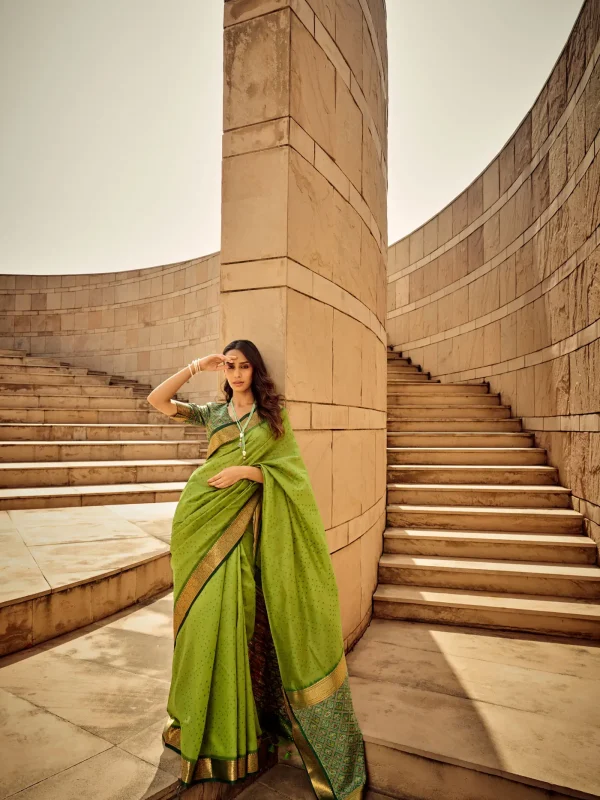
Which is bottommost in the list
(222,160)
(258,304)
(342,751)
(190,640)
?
(342,751)

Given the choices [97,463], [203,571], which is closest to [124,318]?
[97,463]

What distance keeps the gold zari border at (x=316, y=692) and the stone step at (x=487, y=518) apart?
2653mm

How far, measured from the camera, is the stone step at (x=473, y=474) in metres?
5.03

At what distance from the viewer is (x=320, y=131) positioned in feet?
9.30

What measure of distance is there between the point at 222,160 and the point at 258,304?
909 mm

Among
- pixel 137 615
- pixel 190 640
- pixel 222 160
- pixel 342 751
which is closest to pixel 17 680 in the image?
pixel 137 615

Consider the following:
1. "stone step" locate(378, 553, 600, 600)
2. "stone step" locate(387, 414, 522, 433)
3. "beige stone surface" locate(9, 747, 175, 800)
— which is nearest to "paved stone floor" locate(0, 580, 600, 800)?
"beige stone surface" locate(9, 747, 175, 800)

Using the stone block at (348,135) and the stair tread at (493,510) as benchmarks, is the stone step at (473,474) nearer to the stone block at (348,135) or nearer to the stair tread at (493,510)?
the stair tread at (493,510)

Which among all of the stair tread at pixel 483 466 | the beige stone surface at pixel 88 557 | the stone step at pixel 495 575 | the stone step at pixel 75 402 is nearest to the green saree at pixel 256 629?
the beige stone surface at pixel 88 557

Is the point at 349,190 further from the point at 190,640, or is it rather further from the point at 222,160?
the point at 190,640

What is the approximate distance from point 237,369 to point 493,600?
2.95 m

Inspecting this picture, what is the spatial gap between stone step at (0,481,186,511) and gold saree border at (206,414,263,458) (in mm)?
3949

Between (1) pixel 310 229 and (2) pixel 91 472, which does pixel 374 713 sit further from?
(2) pixel 91 472

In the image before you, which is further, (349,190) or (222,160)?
(349,190)
